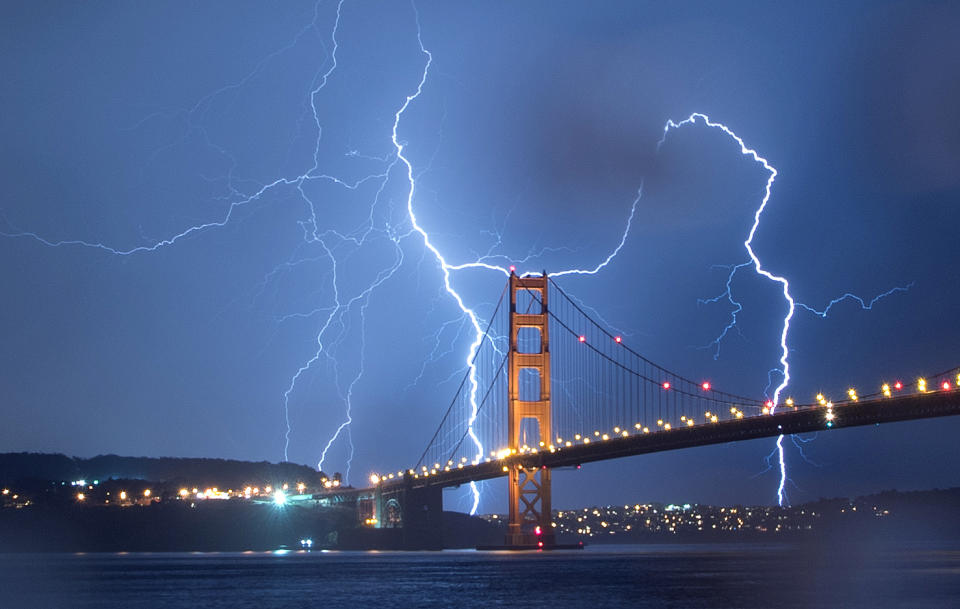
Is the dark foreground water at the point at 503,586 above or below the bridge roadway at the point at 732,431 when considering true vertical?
below

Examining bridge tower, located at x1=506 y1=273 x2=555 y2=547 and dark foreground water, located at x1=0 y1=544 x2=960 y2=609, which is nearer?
dark foreground water, located at x1=0 y1=544 x2=960 y2=609

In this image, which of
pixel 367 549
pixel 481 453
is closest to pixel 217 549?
pixel 367 549

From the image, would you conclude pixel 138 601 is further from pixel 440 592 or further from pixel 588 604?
pixel 588 604

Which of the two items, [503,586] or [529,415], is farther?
[529,415]

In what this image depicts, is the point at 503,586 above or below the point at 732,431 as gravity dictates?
below
